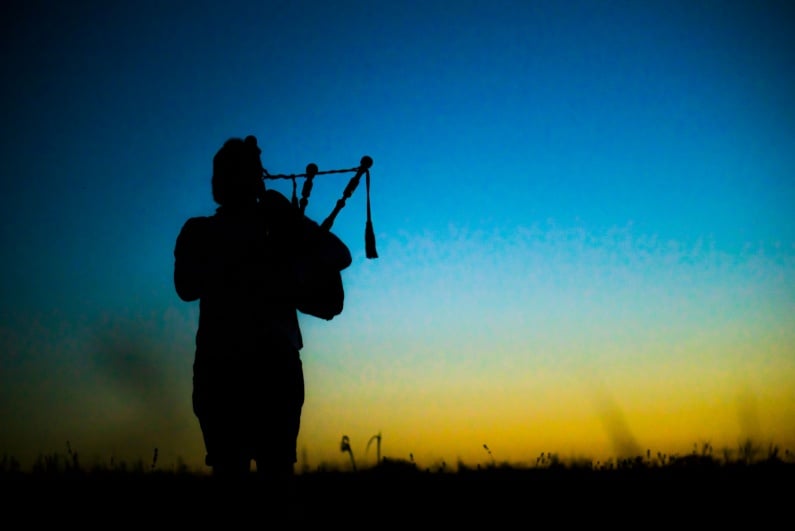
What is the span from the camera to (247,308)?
3.36m

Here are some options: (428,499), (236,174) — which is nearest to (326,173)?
(236,174)

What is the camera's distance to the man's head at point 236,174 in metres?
3.56

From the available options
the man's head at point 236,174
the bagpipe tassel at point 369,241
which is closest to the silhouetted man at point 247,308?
the man's head at point 236,174

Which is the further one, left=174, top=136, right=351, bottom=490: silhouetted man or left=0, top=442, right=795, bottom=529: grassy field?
left=0, top=442, right=795, bottom=529: grassy field

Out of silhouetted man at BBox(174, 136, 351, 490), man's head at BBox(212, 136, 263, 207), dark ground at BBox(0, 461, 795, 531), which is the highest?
man's head at BBox(212, 136, 263, 207)

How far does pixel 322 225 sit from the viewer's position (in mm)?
3762

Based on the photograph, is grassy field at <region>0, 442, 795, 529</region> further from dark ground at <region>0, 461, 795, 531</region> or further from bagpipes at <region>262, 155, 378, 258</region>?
bagpipes at <region>262, 155, 378, 258</region>

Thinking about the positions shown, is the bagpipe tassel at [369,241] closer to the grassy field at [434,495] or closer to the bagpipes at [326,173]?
the bagpipes at [326,173]

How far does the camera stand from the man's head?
356 cm

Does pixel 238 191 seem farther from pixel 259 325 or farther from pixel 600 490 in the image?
pixel 600 490

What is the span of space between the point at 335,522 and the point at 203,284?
6.90ft

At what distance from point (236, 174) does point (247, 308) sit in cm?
75

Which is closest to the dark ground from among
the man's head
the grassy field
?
the grassy field

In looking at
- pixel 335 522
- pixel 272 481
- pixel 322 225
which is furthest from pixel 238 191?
pixel 335 522
